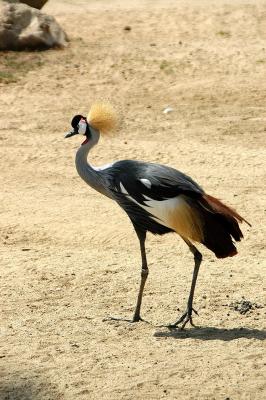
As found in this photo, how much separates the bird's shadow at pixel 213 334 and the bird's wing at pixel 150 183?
3.05 feet

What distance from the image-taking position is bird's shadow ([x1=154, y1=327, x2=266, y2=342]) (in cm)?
687

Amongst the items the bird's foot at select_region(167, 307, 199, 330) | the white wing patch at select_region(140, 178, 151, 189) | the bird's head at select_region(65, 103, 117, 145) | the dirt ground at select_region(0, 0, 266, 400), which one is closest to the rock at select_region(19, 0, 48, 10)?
the dirt ground at select_region(0, 0, 266, 400)

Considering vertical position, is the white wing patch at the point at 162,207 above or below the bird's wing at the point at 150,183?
below

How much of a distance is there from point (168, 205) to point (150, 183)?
20 cm

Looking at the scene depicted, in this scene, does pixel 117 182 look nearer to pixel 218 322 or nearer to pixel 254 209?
pixel 218 322

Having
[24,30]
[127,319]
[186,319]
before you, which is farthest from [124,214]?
[24,30]

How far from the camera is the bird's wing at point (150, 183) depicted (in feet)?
22.6

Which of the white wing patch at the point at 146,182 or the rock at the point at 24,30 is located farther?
the rock at the point at 24,30

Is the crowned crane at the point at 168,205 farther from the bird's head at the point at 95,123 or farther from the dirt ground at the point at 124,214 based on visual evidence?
the dirt ground at the point at 124,214

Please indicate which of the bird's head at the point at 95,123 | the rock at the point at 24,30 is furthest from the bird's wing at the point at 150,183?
the rock at the point at 24,30

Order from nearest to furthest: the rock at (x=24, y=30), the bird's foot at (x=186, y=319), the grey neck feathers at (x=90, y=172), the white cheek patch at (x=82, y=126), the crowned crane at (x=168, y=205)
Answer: the crowned crane at (x=168, y=205)
the bird's foot at (x=186, y=319)
the grey neck feathers at (x=90, y=172)
the white cheek patch at (x=82, y=126)
the rock at (x=24, y=30)

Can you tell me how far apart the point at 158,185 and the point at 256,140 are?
4971 millimetres

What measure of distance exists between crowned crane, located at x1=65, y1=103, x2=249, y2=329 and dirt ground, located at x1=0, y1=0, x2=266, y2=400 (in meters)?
0.47

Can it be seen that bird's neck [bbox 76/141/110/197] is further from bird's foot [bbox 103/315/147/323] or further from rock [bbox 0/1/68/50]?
rock [bbox 0/1/68/50]
